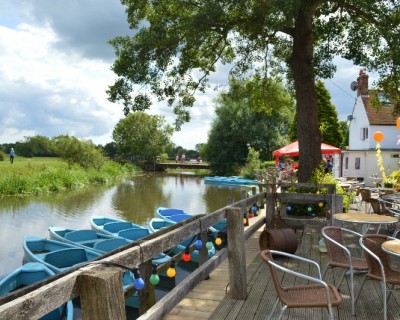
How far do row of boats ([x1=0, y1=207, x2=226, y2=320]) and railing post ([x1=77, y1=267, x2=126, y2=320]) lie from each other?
3.66 meters

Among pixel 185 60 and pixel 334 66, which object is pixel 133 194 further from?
pixel 334 66

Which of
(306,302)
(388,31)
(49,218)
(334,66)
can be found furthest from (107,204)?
(306,302)

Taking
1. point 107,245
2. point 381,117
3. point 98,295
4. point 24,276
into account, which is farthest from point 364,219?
point 381,117

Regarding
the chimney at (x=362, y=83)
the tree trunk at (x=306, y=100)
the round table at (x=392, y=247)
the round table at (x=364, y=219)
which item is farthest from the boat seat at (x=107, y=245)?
the chimney at (x=362, y=83)

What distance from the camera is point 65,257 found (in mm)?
8625

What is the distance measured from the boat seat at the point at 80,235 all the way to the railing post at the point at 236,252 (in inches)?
285

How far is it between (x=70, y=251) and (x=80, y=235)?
2578mm

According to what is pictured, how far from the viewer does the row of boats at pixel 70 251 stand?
7082 millimetres

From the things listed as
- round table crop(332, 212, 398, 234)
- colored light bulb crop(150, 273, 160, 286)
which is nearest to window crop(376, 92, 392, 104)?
round table crop(332, 212, 398, 234)

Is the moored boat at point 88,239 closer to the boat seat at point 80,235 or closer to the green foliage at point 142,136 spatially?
the boat seat at point 80,235

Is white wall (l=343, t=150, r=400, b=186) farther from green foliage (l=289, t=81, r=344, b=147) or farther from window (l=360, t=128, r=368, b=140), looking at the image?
green foliage (l=289, t=81, r=344, b=147)

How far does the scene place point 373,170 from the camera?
28.7 meters

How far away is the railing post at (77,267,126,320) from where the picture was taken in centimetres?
226

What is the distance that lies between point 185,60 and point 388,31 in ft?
21.3
